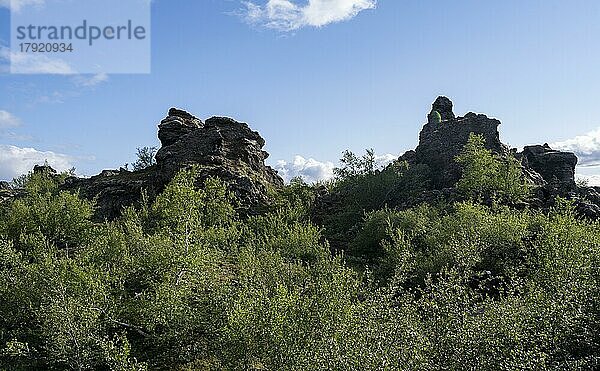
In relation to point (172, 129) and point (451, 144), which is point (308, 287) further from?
point (172, 129)

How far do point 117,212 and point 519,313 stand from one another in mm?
49690

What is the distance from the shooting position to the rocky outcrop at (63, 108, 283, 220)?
52094 mm

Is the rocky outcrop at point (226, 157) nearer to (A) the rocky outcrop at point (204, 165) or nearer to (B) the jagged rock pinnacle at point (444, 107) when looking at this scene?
(A) the rocky outcrop at point (204, 165)

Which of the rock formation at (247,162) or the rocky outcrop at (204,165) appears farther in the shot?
the rock formation at (247,162)

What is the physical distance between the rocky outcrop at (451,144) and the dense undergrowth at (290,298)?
14.1 metres

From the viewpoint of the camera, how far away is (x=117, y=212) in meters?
54.6

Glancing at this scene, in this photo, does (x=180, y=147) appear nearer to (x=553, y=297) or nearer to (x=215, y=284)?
(x=215, y=284)

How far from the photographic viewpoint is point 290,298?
15.3 metres

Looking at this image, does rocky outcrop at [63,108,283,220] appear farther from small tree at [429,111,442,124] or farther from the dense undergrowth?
small tree at [429,111,442,124]

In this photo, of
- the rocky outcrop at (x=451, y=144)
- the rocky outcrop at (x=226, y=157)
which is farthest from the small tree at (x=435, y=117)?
the rocky outcrop at (x=226, y=157)

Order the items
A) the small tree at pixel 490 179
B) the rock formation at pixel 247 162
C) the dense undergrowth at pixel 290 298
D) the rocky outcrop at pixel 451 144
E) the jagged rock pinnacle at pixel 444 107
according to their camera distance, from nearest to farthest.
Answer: the dense undergrowth at pixel 290 298 → the small tree at pixel 490 179 → the rock formation at pixel 247 162 → the rocky outcrop at pixel 451 144 → the jagged rock pinnacle at pixel 444 107

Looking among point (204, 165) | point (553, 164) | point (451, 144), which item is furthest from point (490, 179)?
point (204, 165)

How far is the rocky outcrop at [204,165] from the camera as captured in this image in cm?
5209

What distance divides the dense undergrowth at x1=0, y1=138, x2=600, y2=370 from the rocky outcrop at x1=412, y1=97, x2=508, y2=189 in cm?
1409
